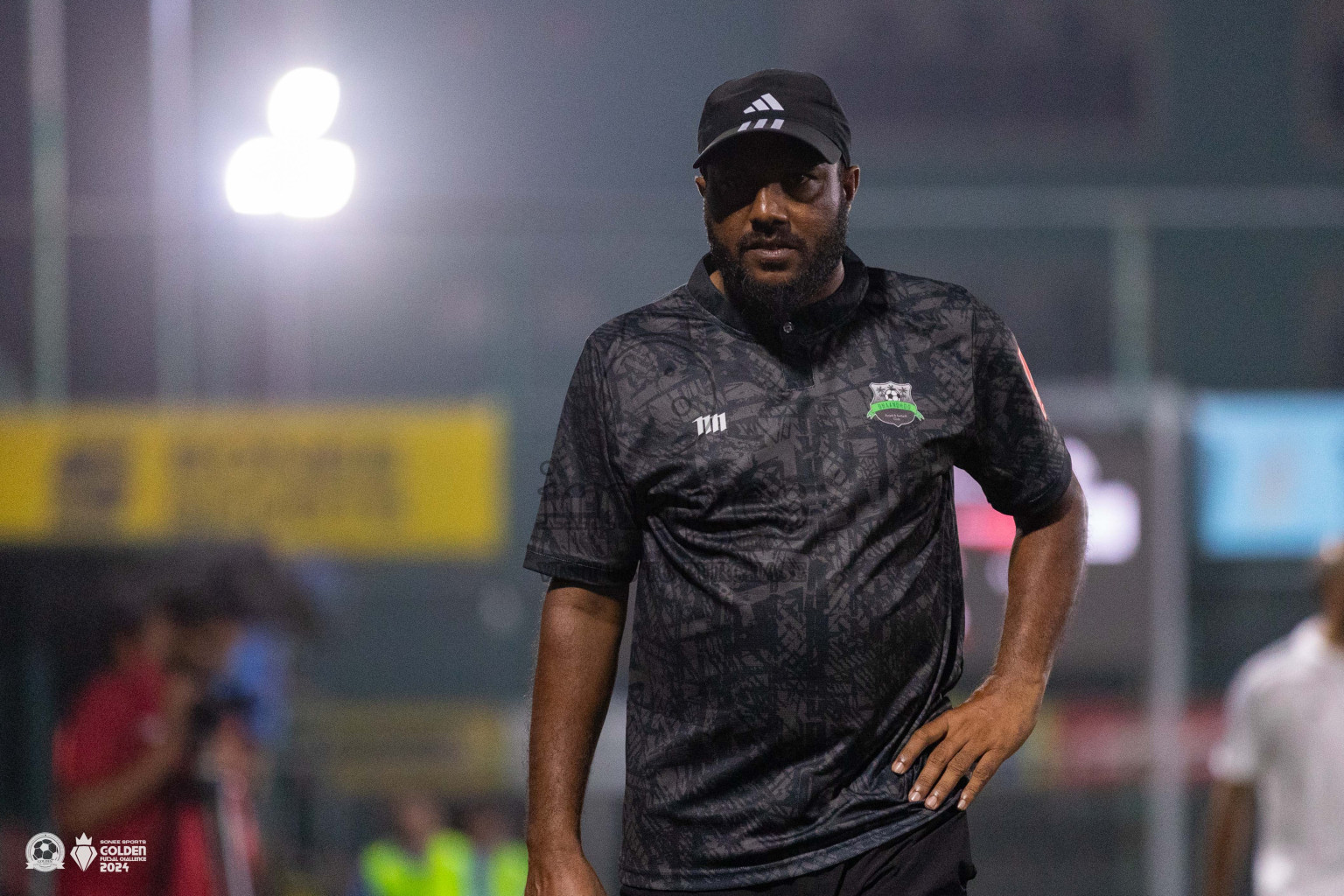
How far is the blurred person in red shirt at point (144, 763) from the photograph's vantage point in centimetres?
367

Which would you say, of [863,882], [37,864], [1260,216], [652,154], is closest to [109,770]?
[37,864]

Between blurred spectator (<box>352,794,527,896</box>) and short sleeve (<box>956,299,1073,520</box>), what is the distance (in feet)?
13.0

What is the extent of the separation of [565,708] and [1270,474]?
5.03 metres

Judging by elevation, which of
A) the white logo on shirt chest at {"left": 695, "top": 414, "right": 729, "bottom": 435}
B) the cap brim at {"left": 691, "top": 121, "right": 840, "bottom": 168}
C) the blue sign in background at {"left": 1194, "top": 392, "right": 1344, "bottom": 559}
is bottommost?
the blue sign in background at {"left": 1194, "top": 392, "right": 1344, "bottom": 559}

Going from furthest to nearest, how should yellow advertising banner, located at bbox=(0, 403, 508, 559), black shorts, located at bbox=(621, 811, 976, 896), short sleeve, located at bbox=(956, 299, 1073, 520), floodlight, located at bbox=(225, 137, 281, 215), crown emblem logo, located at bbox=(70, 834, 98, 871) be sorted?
yellow advertising banner, located at bbox=(0, 403, 508, 559) < floodlight, located at bbox=(225, 137, 281, 215) < crown emblem logo, located at bbox=(70, 834, 98, 871) < short sleeve, located at bbox=(956, 299, 1073, 520) < black shorts, located at bbox=(621, 811, 976, 896)

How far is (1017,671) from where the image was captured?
1.79m

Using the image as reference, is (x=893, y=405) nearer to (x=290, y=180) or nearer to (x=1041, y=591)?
(x=1041, y=591)

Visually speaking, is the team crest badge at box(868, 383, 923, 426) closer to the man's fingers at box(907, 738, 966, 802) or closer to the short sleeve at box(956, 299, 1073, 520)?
the short sleeve at box(956, 299, 1073, 520)

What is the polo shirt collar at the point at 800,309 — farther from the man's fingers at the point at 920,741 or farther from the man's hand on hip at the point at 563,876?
the man's hand on hip at the point at 563,876

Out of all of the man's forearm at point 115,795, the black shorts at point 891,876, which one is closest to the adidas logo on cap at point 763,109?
the black shorts at point 891,876

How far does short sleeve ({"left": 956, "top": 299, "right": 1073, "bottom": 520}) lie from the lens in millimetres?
1747

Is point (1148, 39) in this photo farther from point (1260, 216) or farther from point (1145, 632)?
point (1145, 632)

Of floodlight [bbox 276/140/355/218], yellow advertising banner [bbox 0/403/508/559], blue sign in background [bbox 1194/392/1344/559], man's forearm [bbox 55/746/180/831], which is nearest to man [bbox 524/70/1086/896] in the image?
man's forearm [bbox 55/746/180/831]

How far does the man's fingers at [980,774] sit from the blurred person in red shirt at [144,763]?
7.74 feet
